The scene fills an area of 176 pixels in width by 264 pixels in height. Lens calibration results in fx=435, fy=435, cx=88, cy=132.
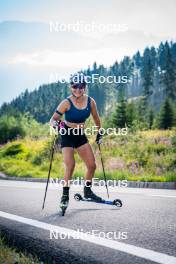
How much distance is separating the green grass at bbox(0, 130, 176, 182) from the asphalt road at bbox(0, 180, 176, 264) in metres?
6.47

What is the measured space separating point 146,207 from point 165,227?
190 centimetres

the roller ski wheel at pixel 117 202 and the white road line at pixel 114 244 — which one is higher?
the roller ski wheel at pixel 117 202

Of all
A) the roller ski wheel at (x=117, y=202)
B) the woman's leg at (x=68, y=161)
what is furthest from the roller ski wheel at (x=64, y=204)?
the roller ski wheel at (x=117, y=202)

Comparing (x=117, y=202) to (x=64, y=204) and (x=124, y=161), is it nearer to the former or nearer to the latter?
(x=64, y=204)

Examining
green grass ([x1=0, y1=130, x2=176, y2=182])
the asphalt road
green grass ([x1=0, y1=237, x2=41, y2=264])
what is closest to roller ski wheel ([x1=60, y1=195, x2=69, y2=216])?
the asphalt road

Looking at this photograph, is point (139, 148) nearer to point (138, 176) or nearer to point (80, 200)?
point (138, 176)

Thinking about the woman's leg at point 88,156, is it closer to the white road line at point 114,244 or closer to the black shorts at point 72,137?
the black shorts at point 72,137

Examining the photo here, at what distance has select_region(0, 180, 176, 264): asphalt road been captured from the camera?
414 centimetres

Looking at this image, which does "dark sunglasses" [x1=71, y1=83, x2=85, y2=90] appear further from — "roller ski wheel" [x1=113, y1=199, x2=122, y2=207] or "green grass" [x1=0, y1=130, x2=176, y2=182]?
"green grass" [x1=0, y1=130, x2=176, y2=182]

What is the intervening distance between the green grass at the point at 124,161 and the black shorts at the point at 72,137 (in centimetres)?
674

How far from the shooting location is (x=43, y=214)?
6777mm

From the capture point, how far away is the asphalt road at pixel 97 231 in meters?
4.14

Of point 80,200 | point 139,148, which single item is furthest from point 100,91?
point 80,200

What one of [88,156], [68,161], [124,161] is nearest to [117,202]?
[88,156]
